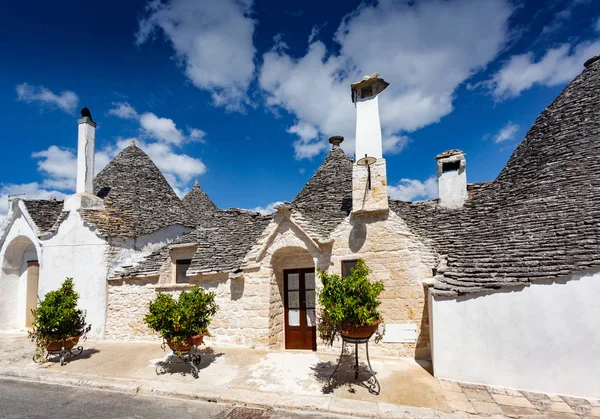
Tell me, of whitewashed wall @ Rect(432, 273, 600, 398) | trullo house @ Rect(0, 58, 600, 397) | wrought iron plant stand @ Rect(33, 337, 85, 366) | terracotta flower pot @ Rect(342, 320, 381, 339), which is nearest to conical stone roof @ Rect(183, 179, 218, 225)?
trullo house @ Rect(0, 58, 600, 397)

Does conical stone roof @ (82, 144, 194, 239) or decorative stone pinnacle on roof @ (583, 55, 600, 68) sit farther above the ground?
decorative stone pinnacle on roof @ (583, 55, 600, 68)

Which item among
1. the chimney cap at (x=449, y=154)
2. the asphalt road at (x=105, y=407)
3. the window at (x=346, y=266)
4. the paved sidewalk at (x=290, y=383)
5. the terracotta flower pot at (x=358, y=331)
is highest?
the chimney cap at (x=449, y=154)

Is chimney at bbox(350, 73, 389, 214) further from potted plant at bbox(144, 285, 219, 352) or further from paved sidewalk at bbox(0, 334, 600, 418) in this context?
potted plant at bbox(144, 285, 219, 352)

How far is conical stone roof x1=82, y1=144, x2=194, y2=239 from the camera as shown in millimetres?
11719

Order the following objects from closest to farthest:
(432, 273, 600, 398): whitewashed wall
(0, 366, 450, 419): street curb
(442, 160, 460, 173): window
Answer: (0, 366, 450, 419): street curb
(432, 273, 600, 398): whitewashed wall
(442, 160, 460, 173): window

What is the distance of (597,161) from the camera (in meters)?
8.00

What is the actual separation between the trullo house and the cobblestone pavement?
0.87ft

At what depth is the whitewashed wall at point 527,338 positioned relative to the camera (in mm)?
5422

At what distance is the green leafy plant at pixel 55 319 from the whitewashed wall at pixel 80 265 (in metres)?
2.49

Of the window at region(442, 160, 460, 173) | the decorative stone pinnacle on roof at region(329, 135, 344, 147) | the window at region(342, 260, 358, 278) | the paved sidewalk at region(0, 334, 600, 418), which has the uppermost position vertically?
the decorative stone pinnacle on roof at region(329, 135, 344, 147)

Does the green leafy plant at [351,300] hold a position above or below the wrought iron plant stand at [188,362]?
above

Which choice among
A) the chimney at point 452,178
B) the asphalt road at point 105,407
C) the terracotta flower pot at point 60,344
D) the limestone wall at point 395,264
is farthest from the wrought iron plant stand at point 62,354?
the chimney at point 452,178

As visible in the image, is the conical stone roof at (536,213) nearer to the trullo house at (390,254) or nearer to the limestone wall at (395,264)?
the trullo house at (390,254)

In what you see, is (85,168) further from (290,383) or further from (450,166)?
(450,166)
